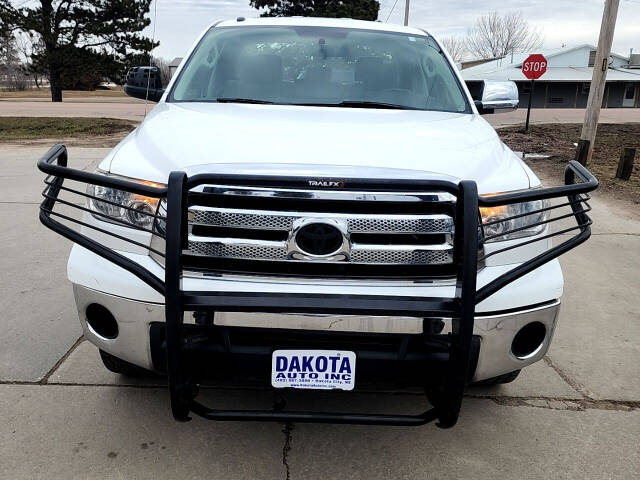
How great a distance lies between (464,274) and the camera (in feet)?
6.56

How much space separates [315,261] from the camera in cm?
219

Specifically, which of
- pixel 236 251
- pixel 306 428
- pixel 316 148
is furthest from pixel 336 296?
pixel 306 428

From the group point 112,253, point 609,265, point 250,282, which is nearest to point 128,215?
point 112,253

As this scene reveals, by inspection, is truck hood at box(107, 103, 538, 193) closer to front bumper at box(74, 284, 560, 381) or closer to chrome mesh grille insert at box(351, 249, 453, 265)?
chrome mesh grille insert at box(351, 249, 453, 265)

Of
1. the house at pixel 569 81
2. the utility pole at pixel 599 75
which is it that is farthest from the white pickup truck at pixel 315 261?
the house at pixel 569 81

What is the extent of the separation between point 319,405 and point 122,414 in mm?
937

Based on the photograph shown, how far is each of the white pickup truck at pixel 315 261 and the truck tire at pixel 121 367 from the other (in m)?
0.38

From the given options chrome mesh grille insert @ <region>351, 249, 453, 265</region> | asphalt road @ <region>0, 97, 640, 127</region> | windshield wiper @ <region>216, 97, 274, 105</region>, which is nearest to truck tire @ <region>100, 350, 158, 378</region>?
chrome mesh grille insert @ <region>351, 249, 453, 265</region>

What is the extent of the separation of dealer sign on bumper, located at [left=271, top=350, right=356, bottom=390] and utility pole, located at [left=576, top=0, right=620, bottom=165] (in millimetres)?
10523

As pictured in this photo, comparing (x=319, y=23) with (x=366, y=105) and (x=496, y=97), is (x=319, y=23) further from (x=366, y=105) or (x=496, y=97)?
(x=496, y=97)

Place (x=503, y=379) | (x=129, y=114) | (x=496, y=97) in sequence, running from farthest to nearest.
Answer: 1. (x=129, y=114)
2. (x=496, y=97)
3. (x=503, y=379)

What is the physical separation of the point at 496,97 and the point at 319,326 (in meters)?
2.64

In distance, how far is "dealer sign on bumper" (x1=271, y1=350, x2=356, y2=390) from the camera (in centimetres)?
217

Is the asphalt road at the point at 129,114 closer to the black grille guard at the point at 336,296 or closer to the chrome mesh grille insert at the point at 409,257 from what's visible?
the chrome mesh grille insert at the point at 409,257
